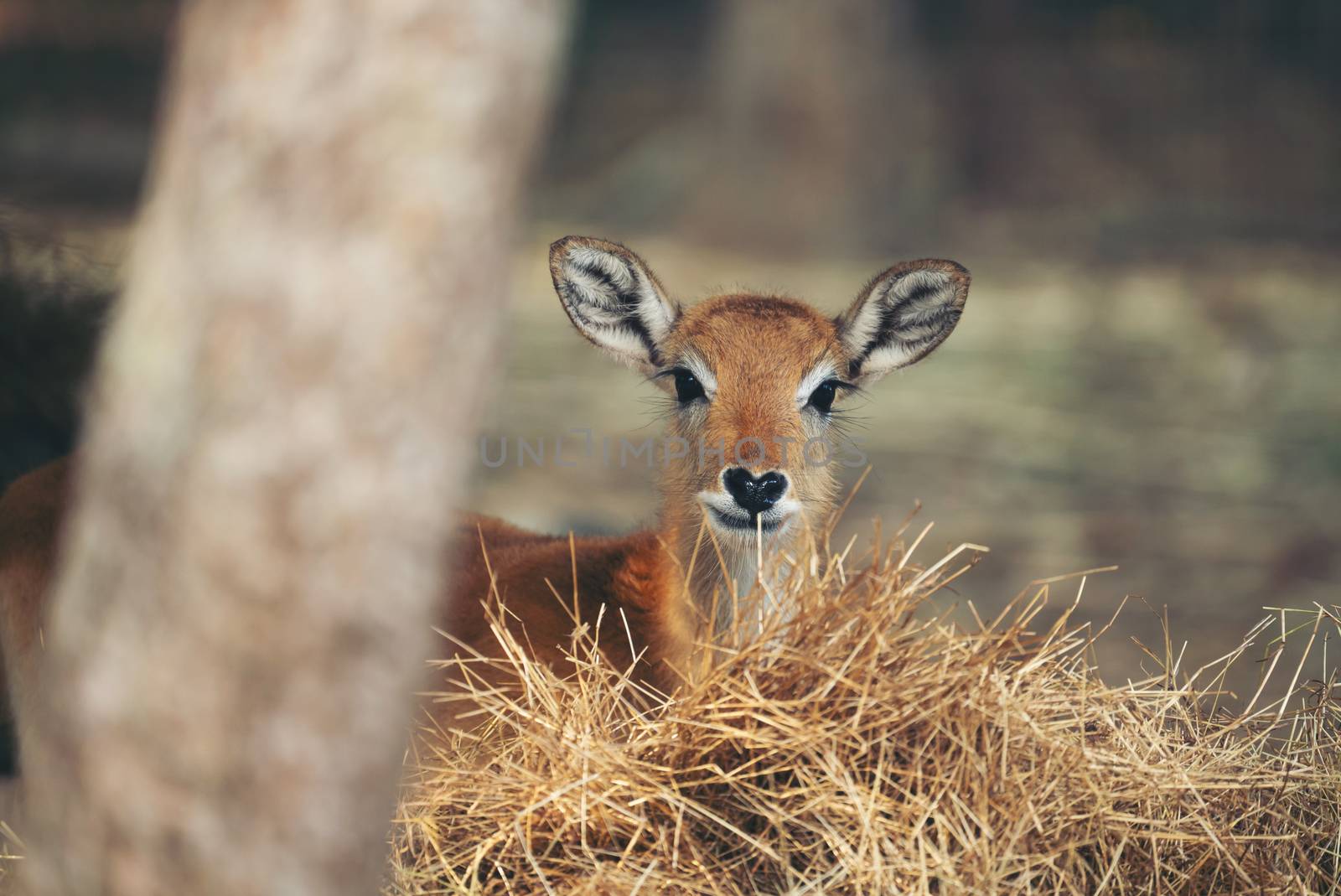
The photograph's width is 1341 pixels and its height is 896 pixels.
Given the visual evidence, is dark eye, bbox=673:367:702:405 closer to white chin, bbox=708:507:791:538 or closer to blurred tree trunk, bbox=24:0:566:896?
white chin, bbox=708:507:791:538

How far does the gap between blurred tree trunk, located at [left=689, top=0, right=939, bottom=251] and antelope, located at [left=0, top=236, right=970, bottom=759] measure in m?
10.6

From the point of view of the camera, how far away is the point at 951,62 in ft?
61.1

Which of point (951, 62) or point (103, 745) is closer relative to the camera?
point (103, 745)

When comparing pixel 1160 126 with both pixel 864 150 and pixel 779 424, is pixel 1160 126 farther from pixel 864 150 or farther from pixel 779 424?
pixel 779 424

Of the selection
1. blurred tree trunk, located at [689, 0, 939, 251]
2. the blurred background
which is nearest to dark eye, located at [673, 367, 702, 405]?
the blurred background

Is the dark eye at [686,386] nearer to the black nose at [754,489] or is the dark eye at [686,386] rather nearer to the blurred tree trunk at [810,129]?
the black nose at [754,489]

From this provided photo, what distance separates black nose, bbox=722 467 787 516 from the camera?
Answer: 14.0 feet

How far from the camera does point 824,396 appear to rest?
4.89 meters

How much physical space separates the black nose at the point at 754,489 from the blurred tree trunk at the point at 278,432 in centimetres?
175

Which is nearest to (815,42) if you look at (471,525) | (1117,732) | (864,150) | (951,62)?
(864,150)

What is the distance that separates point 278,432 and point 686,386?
2.46 metres

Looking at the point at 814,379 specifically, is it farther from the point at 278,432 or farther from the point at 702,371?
the point at 278,432

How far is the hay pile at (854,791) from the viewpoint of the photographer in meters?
3.41

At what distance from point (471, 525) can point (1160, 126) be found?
15.4 meters
